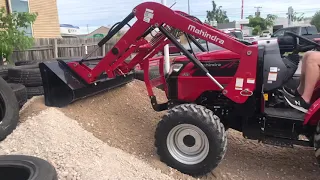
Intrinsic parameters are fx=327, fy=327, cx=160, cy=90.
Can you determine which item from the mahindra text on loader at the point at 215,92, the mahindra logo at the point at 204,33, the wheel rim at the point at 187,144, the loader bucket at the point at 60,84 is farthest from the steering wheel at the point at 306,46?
the loader bucket at the point at 60,84

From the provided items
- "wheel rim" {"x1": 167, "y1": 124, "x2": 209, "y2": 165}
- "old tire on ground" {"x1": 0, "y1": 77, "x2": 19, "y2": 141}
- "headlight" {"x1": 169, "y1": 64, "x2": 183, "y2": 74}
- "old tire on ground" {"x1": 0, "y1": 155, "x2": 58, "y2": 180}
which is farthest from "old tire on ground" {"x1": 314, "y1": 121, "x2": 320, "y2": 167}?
"old tire on ground" {"x1": 0, "y1": 77, "x2": 19, "y2": 141}

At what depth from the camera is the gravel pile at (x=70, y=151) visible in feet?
11.1

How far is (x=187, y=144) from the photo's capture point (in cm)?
425

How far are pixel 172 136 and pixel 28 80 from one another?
10.3 feet

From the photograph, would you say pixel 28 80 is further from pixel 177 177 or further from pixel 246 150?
pixel 246 150

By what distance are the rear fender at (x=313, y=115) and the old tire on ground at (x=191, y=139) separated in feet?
3.17

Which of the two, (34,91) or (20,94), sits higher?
(20,94)

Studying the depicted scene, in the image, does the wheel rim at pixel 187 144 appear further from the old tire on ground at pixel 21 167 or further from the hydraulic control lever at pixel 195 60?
the old tire on ground at pixel 21 167

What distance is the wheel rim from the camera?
4.12 metres

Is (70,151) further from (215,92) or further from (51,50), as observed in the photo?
(51,50)

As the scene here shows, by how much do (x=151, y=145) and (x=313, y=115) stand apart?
227 cm

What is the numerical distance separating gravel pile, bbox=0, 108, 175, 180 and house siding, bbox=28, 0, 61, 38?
1132 cm

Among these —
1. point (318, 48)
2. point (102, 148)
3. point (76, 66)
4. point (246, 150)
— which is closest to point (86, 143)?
point (102, 148)

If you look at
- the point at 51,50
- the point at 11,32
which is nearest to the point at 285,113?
the point at 11,32
